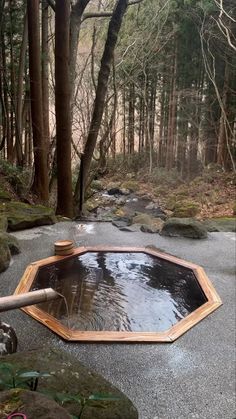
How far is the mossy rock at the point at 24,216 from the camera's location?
4340mm

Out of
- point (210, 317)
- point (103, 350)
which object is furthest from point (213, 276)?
point (103, 350)

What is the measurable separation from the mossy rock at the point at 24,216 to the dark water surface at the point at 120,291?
3.87 ft

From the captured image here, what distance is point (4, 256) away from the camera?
3.18 metres

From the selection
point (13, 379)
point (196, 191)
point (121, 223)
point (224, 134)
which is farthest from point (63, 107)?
point (224, 134)

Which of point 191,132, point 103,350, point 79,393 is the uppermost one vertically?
point 191,132

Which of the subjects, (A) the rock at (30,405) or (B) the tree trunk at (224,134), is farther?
(B) the tree trunk at (224,134)

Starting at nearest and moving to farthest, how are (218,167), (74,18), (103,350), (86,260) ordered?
1. (103,350)
2. (86,260)
3. (74,18)
4. (218,167)

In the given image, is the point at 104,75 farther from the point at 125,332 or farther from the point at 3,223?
the point at 125,332

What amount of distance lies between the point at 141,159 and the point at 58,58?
10480 mm

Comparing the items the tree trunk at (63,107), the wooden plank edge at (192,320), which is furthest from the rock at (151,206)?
the wooden plank edge at (192,320)

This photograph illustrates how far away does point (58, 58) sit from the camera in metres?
4.81

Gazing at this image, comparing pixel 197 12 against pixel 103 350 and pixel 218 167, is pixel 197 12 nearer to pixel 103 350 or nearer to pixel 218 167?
pixel 218 167

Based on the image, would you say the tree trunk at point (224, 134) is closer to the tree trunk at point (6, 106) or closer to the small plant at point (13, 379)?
the tree trunk at point (6, 106)

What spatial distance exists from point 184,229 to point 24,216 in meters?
2.16
